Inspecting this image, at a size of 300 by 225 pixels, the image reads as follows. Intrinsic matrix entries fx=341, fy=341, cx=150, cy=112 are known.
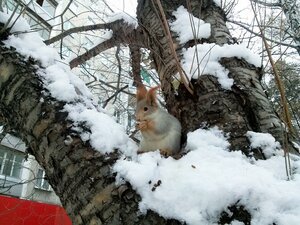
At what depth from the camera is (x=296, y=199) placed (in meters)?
0.88

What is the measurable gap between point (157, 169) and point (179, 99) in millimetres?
582

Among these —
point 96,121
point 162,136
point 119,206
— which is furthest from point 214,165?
point 162,136

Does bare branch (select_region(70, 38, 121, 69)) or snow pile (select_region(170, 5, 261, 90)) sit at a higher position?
bare branch (select_region(70, 38, 121, 69))

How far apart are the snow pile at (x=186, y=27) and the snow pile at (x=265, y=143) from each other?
0.63 m

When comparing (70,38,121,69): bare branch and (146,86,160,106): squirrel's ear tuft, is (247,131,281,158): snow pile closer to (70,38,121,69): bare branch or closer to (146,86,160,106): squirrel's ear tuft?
(146,86,160,106): squirrel's ear tuft

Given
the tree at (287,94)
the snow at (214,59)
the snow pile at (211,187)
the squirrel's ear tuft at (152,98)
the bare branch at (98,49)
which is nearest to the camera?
the snow pile at (211,187)

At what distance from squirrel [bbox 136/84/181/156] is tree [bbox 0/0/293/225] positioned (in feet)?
0.19

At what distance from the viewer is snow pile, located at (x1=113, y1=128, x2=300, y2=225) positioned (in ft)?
2.90

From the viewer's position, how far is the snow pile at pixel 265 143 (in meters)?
1.21

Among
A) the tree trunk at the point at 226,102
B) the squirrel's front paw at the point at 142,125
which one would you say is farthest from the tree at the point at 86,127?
the squirrel's front paw at the point at 142,125

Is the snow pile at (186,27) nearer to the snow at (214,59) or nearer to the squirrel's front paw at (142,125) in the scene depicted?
the snow at (214,59)

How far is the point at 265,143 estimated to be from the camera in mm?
1231

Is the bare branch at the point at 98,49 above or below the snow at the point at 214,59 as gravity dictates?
above

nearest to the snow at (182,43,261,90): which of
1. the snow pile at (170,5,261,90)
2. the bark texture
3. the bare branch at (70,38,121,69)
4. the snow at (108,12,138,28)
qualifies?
the snow pile at (170,5,261,90)
